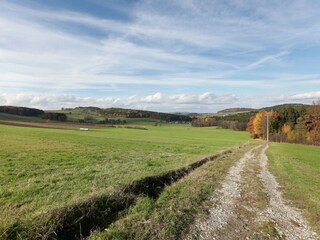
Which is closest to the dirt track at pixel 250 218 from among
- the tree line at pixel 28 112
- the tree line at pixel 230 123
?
the tree line at pixel 230 123

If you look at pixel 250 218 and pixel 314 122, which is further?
pixel 314 122

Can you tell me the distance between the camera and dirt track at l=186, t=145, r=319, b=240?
8156mm

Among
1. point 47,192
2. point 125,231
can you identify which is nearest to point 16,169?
point 47,192

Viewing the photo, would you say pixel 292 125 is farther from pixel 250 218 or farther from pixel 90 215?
pixel 90 215

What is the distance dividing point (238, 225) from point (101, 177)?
9.22 metres

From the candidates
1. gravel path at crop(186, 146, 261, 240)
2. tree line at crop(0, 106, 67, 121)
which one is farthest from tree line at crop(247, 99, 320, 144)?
tree line at crop(0, 106, 67, 121)

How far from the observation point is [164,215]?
901 cm

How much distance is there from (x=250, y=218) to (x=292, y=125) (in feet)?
313

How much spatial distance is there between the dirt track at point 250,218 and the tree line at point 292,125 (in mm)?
79566

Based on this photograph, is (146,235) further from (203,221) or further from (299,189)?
(299,189)

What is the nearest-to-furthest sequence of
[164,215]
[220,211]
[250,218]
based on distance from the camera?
1. [164,215]
2. [250,218]
3. [220,211]

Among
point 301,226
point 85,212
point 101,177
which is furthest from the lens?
point 101,177

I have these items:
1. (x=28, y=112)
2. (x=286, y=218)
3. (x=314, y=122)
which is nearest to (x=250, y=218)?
(x=286, y=218)

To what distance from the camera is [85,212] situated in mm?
8422
